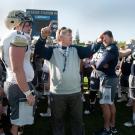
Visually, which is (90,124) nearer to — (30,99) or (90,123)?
(90,123)

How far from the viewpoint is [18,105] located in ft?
12.8

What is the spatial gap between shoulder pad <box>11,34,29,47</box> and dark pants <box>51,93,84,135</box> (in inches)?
52.4

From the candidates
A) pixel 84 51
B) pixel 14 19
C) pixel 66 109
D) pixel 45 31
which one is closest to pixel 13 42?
pixel 14 19

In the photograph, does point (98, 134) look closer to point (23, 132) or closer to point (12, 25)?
point (23, 132)

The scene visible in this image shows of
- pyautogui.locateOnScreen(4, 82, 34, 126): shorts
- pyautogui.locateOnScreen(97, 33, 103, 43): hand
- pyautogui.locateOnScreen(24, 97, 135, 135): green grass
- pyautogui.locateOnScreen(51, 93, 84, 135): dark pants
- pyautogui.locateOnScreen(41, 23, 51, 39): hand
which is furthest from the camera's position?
pyautogui.locateOnScreen(24, 97, 135, 135): green grass

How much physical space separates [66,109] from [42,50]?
929 millimetres

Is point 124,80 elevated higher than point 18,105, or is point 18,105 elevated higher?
point 18,105

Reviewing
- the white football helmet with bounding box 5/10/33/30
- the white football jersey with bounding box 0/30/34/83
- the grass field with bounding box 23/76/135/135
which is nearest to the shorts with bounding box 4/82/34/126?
the white football jersey with bounding box 0/30/34/83

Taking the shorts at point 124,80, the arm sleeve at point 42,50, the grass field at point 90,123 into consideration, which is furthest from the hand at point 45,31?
the shorts at point 124,80

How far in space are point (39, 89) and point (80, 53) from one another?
10.9 ft

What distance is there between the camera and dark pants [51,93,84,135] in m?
4.82

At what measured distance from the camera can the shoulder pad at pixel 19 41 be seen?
12.0 ft

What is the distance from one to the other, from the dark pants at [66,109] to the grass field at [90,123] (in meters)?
1.13

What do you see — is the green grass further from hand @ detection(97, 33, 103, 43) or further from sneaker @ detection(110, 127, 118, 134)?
hand @ detection(97, 33, 103, 43)
